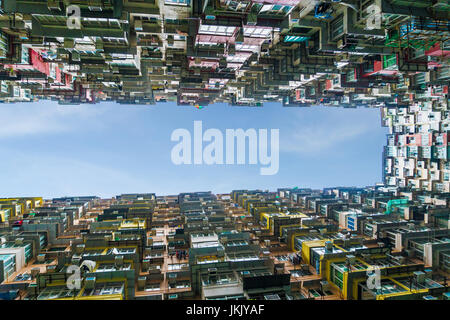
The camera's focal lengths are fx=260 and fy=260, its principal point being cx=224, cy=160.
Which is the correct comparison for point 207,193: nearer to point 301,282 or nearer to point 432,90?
point 301,282

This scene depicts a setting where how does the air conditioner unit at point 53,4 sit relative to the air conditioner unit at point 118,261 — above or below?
above

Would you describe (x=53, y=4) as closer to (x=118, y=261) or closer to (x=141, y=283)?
(x=118, y=261)

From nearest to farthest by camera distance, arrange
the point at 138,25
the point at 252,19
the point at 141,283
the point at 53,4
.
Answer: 1. the point at 53,4
2. the point at 252,19
3. the point at 138,25
4. the point at 141,283

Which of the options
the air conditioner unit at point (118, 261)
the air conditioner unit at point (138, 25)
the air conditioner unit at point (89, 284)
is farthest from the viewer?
the air conditioner unit at point (118, 261)

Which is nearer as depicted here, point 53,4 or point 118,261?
point 53,4

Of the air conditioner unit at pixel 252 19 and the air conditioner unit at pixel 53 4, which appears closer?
the air conditioner unit at pixel 53 4

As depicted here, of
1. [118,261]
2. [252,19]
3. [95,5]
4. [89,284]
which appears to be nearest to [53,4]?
[95,5]

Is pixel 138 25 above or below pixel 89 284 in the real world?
above

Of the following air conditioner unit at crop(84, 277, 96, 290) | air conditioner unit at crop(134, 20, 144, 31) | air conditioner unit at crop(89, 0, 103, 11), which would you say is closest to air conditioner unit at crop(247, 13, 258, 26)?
air conditioner unit at crop(134, 20, 144, 31)

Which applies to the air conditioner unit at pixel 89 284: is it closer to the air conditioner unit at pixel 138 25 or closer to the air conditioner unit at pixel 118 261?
the air conditioner unit at pixel 118 261

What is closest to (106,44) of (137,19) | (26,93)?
(137,19)

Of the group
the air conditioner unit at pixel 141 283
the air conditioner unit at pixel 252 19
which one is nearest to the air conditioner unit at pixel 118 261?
the air conditioner unit at pixel 141 283
